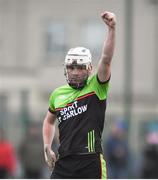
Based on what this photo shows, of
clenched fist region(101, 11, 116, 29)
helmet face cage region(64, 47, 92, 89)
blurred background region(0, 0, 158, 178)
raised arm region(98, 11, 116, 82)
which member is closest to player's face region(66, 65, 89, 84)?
helmet face cage region(64, 47, 92, 89)

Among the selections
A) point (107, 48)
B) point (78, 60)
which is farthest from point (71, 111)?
point (107, 48)

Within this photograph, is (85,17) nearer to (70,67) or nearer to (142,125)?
(142,125)

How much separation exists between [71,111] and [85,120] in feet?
0.49

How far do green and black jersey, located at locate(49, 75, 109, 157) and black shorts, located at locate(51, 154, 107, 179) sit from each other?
0.18ft

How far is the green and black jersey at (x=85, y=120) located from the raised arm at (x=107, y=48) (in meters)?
0.09

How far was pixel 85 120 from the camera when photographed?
7.74 metres

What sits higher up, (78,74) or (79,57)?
(79,57)

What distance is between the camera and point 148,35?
3341 centimetres

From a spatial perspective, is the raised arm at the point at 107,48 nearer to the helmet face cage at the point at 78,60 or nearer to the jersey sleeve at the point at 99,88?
the jersey sleeve at the point at 99,88

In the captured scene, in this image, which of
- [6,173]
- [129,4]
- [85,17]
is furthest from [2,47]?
[6,173]

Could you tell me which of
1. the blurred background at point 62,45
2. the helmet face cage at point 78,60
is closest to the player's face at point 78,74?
the helmet face cage at point 78,60

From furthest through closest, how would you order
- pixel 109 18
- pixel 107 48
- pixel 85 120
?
pixel 85 120 → pixel 107 48 → pixel 109 18

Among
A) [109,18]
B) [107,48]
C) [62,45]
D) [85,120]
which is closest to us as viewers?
[109,18]

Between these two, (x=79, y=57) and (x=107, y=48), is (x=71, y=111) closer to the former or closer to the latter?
(x=79, y=57)
